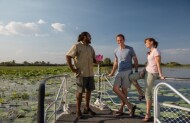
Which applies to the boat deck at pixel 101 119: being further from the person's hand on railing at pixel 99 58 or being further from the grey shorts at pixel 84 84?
the person's hand on railing at pixel 99 58

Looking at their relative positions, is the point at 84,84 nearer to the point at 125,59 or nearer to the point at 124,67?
the point at 124,67

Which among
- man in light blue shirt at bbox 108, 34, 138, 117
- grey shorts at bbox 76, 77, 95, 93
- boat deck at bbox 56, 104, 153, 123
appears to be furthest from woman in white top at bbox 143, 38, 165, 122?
grey shorts at bbox 76, 77, 95, 93

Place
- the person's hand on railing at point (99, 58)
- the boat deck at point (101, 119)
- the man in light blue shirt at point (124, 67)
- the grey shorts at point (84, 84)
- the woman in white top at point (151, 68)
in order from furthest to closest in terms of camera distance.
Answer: the person's hand on railing at point (99, 58)
the man in light blue shirt at point (124, 67)
the grey shorts at point (84, 84)
the boat deck at point (101, 119)
the woman in white top at point (151, 68)

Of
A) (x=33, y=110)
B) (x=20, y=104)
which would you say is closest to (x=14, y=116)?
(x=33, y=110)

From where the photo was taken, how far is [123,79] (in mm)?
5738

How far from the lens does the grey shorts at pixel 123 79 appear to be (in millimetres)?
5707

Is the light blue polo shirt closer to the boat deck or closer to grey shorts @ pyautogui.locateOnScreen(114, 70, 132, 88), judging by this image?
grey shorts @ pyautogui.locateOnScreen(114, 70, 132, 88)

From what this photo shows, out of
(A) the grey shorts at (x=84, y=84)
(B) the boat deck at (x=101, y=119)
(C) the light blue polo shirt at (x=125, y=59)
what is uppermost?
(C) the light blue polo shirt at (x=125, y=59)

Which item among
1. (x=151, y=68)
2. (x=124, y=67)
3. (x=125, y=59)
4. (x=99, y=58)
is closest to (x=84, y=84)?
(x=99, y=58)

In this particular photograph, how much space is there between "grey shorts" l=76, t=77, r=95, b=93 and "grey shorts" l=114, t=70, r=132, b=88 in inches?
23.8

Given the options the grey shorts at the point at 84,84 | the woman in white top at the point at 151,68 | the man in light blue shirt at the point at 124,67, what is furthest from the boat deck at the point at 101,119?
the grey shorts at the point at 84,84

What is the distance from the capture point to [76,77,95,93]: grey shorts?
5.59m

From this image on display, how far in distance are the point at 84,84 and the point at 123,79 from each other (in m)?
0.91

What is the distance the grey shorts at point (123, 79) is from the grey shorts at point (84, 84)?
0.60m
